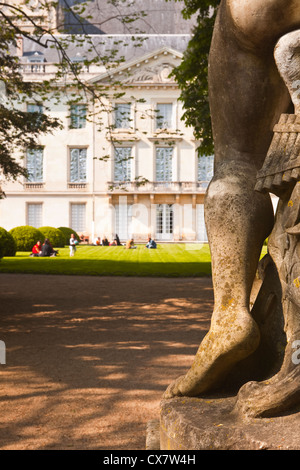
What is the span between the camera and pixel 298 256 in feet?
4.74

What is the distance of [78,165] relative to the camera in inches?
1404

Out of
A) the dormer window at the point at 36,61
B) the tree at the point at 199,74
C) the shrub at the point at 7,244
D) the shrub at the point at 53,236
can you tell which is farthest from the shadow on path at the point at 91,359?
the dormer window at the point at 36,61

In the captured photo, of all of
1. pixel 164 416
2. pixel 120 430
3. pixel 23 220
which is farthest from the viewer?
pixel 23 220

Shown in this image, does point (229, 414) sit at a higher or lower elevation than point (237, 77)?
lower

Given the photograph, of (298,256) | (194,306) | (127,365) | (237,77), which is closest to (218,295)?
(298,256)

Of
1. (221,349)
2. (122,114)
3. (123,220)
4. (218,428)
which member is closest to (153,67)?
(123,220)

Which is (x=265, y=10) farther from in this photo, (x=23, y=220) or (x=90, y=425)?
(x=23, y=220)

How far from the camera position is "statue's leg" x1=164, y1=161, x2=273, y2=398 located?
63.1 inches

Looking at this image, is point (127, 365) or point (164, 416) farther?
point (127, 365)

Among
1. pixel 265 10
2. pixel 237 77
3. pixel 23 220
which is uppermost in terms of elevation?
pixel 265 10

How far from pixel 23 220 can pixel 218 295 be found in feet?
116

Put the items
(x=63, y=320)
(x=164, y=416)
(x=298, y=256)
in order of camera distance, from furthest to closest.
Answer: (x=63, y=320), (x=164, y=416), (x=298, y=256)

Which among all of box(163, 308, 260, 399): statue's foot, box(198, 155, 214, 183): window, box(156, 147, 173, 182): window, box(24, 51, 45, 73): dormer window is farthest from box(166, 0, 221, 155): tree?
box(24, 51, 45, 73): dormer window

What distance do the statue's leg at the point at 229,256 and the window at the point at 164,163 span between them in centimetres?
3314
